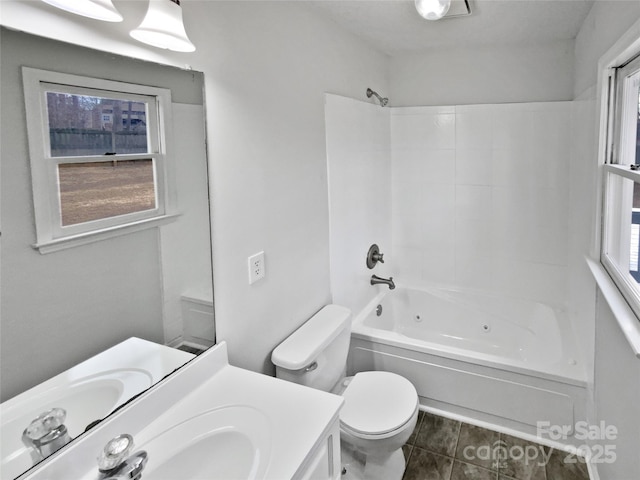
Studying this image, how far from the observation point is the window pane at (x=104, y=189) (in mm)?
1013

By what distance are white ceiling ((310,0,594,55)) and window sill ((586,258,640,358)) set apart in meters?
1.40

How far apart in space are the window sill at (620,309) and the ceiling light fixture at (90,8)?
160cm

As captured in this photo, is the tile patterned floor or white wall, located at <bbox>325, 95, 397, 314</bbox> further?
white wall, located at <bbox>325, 95, 397, 314</bbox>

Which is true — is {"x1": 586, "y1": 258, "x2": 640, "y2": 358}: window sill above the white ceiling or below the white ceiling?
below

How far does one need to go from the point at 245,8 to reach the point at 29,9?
2.83 feet

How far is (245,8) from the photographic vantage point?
5.31 feet

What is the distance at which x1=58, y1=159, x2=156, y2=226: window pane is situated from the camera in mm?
1013

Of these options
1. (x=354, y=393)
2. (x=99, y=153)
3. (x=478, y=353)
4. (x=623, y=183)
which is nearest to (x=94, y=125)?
(x=99, y=153)

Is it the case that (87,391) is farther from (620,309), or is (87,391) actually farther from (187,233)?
(620,309)

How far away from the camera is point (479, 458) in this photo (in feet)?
7.06

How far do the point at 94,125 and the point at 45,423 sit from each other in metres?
0.74

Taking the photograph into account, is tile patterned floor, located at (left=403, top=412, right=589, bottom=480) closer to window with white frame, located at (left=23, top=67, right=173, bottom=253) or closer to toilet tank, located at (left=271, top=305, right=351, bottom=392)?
toilet tank, located at (left=271, top=305, right=351, bottom=392)

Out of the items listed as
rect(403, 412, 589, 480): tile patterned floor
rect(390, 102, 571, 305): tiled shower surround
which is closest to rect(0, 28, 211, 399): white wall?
rect(403, 412, 589, 480): tile patterned floor

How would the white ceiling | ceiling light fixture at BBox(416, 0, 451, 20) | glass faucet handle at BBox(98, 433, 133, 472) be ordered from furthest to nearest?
the white ceiling → ceiling light fixture at BBox(416, 0, 451, 20) → glass faucet handle at BBox(98, 433, 133, 472)
